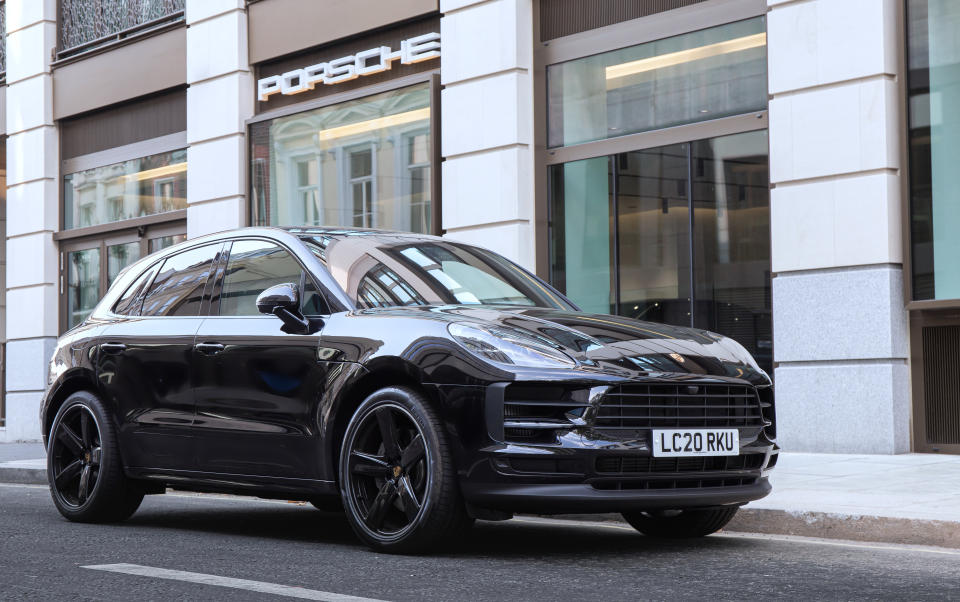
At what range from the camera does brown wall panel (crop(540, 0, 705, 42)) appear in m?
13.0

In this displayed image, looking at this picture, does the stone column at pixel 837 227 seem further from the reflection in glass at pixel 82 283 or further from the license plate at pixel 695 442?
the reflection in glass at pixel 82 283

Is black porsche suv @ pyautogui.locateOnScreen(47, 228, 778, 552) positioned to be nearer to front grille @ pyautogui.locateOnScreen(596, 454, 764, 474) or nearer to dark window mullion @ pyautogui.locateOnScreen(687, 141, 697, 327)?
front grille @ pyautogui.locateOnScreen(596, 454, 764, 474)

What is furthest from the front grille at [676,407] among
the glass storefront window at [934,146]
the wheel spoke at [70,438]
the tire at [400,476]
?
the glass storefront window at [934,146]

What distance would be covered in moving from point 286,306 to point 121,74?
14168 millimetres

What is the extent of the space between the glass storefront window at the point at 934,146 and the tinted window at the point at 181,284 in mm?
6287

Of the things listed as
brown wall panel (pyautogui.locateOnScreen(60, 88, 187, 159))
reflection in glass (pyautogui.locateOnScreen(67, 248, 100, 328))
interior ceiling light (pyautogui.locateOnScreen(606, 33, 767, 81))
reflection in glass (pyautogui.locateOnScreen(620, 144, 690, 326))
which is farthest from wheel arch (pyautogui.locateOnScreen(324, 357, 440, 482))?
reflection in glass (pyautogui.locateOnScreen(67, 248, 100, 328))

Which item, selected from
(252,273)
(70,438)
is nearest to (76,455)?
(70,438)

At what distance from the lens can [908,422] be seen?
1080cm

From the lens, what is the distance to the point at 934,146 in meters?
10.8

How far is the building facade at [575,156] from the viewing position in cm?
1085

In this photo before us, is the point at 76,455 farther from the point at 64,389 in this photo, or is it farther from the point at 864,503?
the point at 864,503

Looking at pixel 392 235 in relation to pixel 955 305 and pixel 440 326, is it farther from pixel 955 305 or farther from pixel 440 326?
pixel 955 305

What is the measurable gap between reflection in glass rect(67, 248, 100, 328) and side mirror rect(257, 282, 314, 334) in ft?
47.7

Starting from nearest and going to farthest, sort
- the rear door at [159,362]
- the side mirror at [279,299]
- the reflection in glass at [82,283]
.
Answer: the side mirror at [279,299], the rear door at [159,362], the reflection in glass at [82,283]
